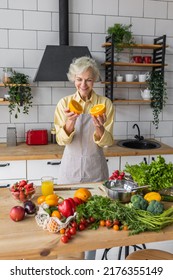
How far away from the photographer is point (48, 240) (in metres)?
1.19

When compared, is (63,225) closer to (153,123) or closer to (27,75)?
(27,75)

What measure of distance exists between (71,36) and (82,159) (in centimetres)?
158

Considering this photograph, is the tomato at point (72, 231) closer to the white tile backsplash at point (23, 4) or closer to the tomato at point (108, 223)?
the tomato at point (108, 223)

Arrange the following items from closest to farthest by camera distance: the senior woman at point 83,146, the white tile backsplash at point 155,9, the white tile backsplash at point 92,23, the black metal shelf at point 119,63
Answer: the senior woman at point 83,146
the black metal shelf at point 119,63
the white tile backsplash at point 92,23
the white tile backsplash at point 155,9

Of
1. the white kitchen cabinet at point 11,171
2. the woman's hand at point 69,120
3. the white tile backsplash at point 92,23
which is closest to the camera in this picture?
the woman's hand at point 69,120

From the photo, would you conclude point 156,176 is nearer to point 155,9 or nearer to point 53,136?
point 53,136

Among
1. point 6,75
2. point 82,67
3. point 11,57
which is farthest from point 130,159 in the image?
point 11,57

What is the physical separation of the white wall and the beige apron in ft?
3.72

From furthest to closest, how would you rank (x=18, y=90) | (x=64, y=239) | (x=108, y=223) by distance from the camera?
(x=18, y=90) → (x=108, y=223) → (x=64, y=239)

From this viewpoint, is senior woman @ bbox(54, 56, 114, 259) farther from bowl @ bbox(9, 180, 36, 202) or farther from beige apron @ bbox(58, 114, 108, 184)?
bowl @ bbox(9, 180, 36, 202)

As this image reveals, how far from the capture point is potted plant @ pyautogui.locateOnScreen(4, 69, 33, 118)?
3.00 m

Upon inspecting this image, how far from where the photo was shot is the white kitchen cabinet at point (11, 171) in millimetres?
2691

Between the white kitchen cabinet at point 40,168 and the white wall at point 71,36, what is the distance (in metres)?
0.62

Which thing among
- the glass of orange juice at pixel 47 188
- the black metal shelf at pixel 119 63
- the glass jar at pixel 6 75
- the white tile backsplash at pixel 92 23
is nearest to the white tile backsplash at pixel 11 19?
the glass jar at pixel 6 75
